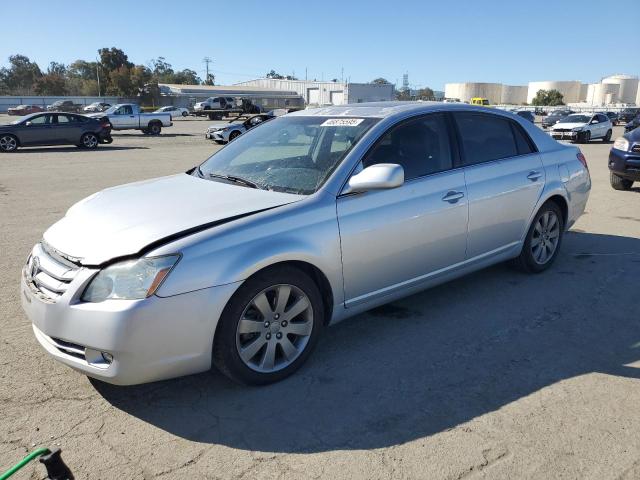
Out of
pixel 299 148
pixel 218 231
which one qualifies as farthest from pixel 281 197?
pixel 299 148

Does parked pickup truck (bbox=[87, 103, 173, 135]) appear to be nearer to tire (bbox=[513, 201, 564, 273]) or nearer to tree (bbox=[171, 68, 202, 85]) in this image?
tire (bbox=[513, 201, 564, 273])

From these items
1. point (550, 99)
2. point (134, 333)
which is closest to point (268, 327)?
point (134, 333)

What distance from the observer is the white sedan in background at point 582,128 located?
82.9 ft

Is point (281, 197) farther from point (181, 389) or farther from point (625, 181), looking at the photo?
point (625, 181)

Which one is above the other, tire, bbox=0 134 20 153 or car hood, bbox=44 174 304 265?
car hood, bbox=44 174 304 265

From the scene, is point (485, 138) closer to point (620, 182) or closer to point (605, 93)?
point (620, 182)

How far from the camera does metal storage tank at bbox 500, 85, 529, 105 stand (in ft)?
458

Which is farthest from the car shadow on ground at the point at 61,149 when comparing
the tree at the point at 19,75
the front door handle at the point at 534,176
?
the tree at the point at 19,75

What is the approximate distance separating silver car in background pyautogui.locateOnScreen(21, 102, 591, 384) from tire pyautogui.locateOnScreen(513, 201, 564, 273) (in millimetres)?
70

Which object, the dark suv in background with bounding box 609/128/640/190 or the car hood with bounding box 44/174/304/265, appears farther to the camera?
the dark suv in background with bounding box 609/128/640/190

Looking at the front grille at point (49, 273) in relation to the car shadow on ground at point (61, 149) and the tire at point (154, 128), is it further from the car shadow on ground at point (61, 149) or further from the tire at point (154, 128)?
the tire at point (154, 128)

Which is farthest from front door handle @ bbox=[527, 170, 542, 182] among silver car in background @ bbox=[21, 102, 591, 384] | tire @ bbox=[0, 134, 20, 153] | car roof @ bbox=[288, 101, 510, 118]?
tire @ bbox=[0, 134, 20, 153]

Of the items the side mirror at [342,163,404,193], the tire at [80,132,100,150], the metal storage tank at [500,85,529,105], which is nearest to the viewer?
→ the side mirror at [342,163,404,193]

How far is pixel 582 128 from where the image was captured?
2519 cm
